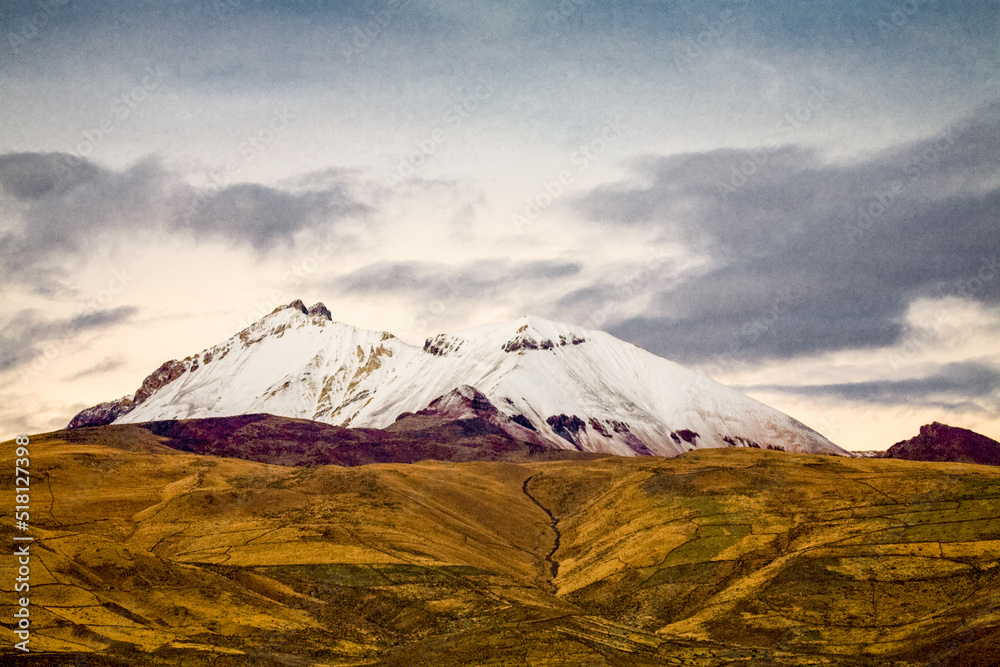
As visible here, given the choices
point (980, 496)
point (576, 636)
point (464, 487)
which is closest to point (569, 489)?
point (464, 487)

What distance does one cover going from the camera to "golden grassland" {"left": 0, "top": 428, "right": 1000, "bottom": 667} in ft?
298

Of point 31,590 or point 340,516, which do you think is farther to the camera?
point 340,516

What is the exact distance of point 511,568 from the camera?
134 m

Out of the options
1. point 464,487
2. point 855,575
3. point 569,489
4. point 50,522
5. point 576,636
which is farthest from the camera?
point 569,489

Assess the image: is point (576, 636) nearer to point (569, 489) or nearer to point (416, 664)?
point (416, 664)

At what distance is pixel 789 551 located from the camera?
121000 millimetres

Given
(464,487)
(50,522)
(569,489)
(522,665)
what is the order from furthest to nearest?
(569,489)
(464,487)
(50,522)
(522,665)

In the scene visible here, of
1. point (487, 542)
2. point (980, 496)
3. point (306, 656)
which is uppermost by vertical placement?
point (980, 496)

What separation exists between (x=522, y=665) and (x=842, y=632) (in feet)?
122

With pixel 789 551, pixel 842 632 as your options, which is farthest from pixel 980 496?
pixel 842 632

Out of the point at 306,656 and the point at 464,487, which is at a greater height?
the point at 464,487

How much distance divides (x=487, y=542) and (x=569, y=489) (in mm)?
51494

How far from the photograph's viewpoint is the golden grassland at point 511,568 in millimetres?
90875

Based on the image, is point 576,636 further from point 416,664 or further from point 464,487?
point 464,487
